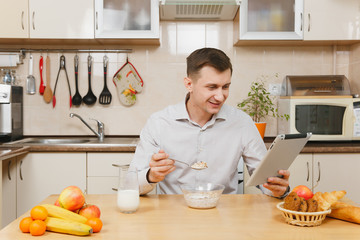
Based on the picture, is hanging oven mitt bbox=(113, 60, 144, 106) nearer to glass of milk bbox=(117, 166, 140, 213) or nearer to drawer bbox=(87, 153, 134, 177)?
drawer bbox=(87, 153, 134, 177)

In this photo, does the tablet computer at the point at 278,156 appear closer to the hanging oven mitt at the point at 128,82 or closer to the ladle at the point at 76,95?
the hanging oven mitt at the point at 128,82

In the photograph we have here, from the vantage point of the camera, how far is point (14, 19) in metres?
3.03

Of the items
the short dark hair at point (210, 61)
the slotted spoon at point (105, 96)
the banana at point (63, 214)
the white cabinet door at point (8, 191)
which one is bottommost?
the white cabinet door at point (8, 191)

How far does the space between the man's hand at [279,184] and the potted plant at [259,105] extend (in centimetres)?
148

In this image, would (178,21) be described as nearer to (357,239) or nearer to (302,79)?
(302,79)

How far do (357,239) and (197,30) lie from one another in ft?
8.26

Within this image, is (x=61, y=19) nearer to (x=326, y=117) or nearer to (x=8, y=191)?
(x=8, y=191)

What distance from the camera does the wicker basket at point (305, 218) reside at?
50.7 inches

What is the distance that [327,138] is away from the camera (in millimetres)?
3014

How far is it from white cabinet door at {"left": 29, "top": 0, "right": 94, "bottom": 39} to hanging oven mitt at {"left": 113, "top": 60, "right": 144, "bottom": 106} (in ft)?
1.48

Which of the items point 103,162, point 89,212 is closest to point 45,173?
point 103,162

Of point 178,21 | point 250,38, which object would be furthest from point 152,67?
point 250,38

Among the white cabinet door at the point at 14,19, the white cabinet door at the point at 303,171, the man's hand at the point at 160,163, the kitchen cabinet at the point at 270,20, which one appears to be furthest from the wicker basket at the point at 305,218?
the white cabinet door at the point at 14,19

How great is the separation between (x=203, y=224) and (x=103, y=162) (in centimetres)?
165
